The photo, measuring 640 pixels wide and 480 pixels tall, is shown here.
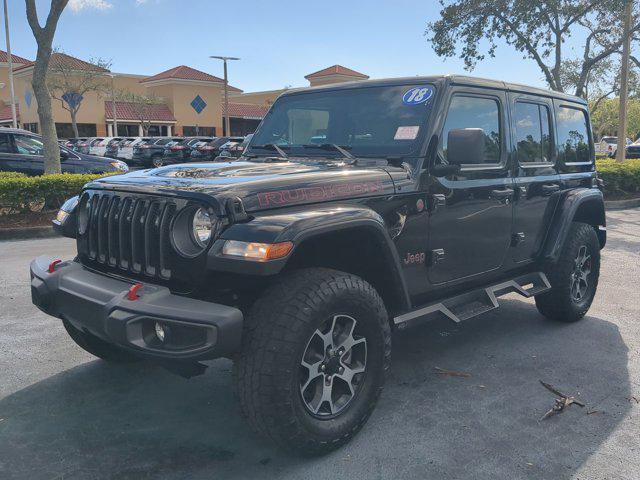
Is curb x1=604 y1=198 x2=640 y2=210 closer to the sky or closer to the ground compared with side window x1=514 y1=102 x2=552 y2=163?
closer to the ground

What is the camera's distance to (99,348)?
3.91 meters

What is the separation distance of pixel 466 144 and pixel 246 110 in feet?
142

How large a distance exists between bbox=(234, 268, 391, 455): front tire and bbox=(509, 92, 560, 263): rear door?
1.79 metres

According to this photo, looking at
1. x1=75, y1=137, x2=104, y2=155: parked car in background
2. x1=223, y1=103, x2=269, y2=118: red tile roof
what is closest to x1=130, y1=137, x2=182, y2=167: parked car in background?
x1=75, y1=137, x2=104, y2=155: parked car in background

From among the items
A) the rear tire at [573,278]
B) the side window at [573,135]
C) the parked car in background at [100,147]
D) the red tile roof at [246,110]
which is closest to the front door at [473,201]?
the rear tire at [573,278]

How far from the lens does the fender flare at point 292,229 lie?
102 inches

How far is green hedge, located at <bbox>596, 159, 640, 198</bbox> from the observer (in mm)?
14352

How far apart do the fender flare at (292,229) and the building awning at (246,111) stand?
41.7 m

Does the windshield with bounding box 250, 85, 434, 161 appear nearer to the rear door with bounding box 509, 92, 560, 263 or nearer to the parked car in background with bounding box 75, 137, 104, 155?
the rear door with bounding box 509, 92, 560, 263

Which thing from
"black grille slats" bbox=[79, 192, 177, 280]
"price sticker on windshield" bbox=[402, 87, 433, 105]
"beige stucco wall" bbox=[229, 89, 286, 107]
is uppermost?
"beige stucco wall" bbox=[229, 89, 286, 107]

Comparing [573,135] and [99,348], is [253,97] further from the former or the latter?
[99,348]

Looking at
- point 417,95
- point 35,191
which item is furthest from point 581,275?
point 35,191

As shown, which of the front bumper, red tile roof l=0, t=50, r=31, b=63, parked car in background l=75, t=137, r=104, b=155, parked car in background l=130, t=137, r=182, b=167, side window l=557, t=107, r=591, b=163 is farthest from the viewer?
red tile roof l=0, t=50, r=31, b=63

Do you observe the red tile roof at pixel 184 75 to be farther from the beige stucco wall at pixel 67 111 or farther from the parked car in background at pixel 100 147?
the parked car in background at pixel 100 147
